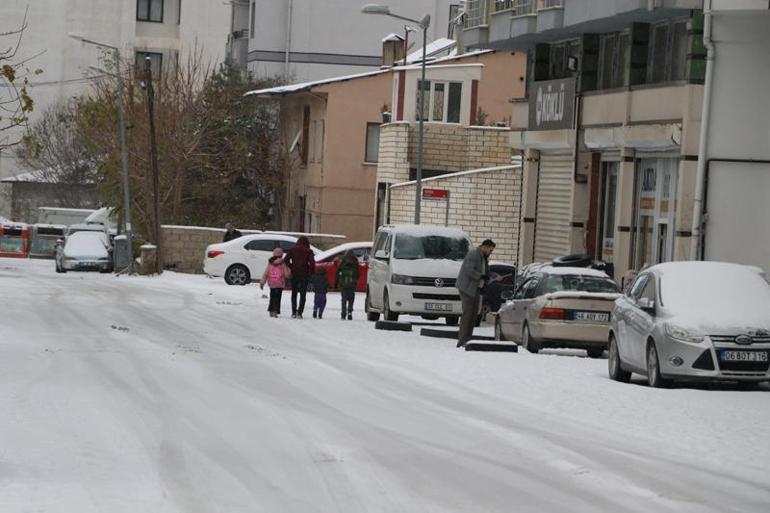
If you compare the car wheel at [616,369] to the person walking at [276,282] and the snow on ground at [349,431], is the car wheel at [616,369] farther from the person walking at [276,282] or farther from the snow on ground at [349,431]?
the person walking at [276,282]

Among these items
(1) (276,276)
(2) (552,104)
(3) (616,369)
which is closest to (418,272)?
(1) (276,276)

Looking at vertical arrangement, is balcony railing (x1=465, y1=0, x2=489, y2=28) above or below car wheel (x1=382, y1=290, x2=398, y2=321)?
above

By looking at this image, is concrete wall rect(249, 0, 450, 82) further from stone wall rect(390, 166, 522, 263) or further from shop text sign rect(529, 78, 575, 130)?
shop text sign rect(529, 78, 575, 130)

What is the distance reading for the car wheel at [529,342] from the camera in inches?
1098

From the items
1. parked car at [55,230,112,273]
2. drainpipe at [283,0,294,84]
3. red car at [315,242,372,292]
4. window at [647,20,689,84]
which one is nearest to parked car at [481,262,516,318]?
window at [647,20,689,84]

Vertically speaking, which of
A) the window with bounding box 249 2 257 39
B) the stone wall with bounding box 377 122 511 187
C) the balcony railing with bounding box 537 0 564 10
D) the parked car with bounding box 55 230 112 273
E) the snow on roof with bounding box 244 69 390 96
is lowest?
the parked car with bounding box 55 230 112 273

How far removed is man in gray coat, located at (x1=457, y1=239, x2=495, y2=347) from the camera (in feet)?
91.3

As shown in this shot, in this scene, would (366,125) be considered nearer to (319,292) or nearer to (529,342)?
(319,292)

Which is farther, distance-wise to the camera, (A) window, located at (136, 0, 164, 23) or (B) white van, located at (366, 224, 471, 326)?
(A) window, located at (136, 0, 164, 23)

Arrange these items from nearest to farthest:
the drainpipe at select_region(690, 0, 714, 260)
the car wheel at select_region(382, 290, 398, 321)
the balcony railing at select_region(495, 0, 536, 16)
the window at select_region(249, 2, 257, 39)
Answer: the drainpipe at select_region(690, 0, 714, 260)
the car wheel at select_region(382, 290, 398, 321)
the balcony railing at select_region(495, 0, 536, 16)
the window at select_region(249, 2, 257, 39)

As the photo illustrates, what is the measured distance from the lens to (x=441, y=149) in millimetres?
60625

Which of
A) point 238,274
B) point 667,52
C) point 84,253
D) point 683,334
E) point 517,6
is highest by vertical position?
point 517,6

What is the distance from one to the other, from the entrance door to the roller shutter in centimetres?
456

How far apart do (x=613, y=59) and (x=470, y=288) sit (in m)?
13.6
